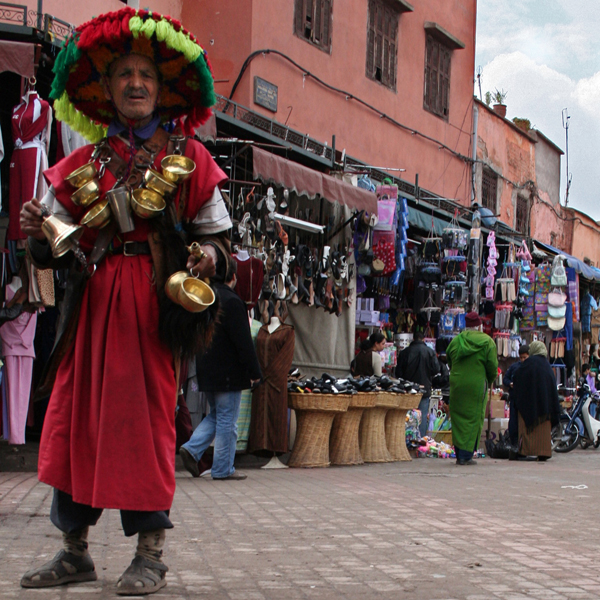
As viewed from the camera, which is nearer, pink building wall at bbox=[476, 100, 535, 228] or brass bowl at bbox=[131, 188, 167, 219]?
brass bowl at bbox=[131, 188, 167, 219]

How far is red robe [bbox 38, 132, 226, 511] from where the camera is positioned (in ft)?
12.2

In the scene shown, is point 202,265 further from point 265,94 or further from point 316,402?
point 265,94

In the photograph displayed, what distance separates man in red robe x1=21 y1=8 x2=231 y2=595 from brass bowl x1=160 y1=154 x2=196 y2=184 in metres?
0.08

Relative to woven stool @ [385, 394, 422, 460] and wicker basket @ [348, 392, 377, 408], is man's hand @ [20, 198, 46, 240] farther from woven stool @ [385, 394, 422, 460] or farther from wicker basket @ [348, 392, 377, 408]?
woven stool @ [385, 394, 422, 460]

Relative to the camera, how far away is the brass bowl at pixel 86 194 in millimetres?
3916

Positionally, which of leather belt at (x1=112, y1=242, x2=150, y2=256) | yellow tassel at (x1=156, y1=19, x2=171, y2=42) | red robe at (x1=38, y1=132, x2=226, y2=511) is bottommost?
red robe at (x1=38, y1=132, x2=226, y2=511)

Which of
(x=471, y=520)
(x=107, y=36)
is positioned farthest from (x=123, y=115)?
(x=471, y=520)

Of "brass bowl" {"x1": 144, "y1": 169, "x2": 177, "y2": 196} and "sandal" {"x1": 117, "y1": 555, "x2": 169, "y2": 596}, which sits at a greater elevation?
"brass bowl" {"x1": 144, "y1": 169, "x2": 177, "y2": 196}

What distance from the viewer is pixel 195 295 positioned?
377 centimetres

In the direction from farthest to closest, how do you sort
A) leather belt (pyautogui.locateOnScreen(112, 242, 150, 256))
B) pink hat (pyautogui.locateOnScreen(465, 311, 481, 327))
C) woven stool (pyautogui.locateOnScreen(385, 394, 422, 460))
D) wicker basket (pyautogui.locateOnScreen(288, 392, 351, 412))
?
pink hat (pyautogui.locateOnScreen(465, 311, 481, 327)), woven stool (pyautogui.locateOnScreen(385, 394, 422, 460)), wicker basket (pyautogui.locateOnScreen(288, 392, 351, 412)), leather belt (pyautogui.locateOnScreen(112, 242, 150, 256))

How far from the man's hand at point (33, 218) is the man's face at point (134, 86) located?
0.54m

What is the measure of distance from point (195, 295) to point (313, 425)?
26.0ft

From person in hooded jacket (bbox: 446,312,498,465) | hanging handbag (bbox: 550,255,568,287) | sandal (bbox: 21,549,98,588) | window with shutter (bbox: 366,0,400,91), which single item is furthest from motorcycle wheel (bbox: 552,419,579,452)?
sandal (bbox: 21,549,98,588)

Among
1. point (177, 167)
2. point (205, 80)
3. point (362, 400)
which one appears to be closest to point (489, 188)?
point (362, 400)
